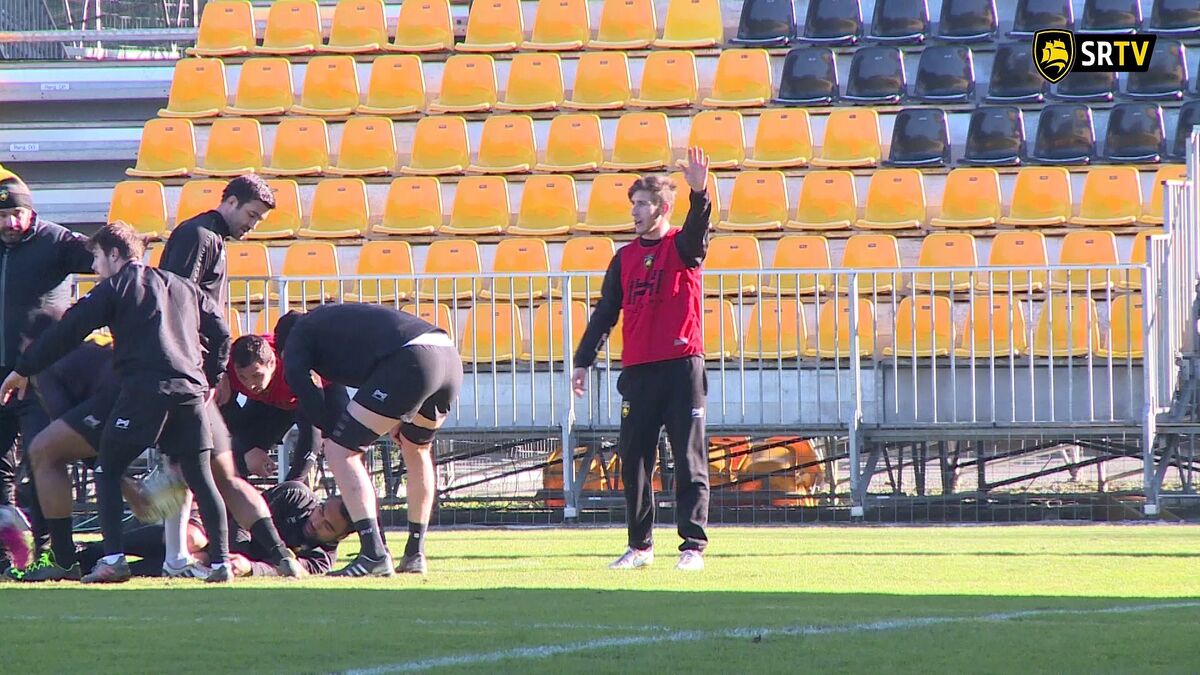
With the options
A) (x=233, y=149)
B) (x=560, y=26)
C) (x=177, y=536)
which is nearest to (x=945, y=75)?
(x=560, y=26)

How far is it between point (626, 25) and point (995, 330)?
18.9ft

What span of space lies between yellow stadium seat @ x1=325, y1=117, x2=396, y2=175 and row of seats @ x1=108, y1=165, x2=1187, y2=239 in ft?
0.99

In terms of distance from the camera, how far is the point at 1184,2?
1565 cm

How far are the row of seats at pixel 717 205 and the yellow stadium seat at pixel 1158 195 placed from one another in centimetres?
1

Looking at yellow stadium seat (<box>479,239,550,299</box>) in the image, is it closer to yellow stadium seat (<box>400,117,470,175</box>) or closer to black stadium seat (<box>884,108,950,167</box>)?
yellow stadium seat (<box>400,117,470,175</box>)

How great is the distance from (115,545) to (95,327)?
0.86m

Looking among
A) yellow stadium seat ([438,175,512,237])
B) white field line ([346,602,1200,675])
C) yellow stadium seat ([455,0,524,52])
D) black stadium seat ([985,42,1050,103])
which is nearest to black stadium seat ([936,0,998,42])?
black stadium seat ([985,42,1050,103])

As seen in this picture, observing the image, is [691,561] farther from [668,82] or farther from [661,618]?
[668,82]

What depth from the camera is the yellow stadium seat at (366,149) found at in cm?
1548

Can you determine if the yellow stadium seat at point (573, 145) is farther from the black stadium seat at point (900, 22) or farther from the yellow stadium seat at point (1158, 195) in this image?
the yellow stadium seat at point (1158, 195)

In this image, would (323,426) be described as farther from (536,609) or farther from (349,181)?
(349,181)

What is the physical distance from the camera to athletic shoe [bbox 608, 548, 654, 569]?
7.35 m

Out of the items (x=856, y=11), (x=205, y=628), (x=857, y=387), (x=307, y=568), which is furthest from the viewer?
(x=856, y=11)

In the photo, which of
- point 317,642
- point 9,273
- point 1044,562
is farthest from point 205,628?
point 1044,562
